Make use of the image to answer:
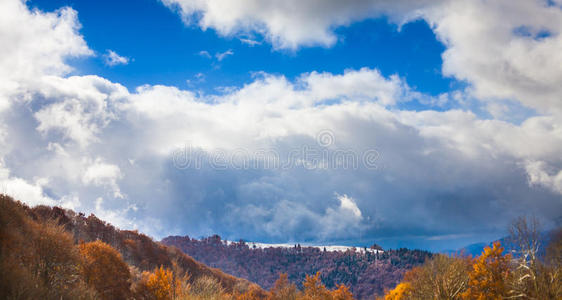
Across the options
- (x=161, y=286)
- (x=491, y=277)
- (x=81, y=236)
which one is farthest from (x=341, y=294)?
(x=81, y=236)

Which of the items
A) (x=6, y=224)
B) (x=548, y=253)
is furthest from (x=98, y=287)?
(x=548, y=253)

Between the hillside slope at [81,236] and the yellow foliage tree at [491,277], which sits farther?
the yellow foliage tree at [491,277]

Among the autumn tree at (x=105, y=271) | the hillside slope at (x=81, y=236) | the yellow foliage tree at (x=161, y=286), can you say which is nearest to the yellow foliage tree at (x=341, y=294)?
the hillside slope at (x=81, y=236)

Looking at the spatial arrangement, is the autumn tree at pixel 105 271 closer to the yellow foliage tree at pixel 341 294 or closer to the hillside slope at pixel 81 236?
the hillside slope at pixel 81 236

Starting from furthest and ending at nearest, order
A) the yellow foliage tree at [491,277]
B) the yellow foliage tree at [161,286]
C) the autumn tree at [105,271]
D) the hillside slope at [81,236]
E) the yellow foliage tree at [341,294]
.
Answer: the yellow foliage tree at [341,294] < the yellow foliage tree at [491,277] < the autumn tree at [105,271] < the yellow foliage tree at [161,286] < the hillside slope at [81,236]

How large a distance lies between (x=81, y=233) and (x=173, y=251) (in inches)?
1052

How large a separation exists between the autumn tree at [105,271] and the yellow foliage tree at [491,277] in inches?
1192

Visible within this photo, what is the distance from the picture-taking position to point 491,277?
42688 millimetres

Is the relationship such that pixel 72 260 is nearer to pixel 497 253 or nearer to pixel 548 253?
pixel 497 253

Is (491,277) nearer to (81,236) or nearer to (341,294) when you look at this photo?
(341,294)

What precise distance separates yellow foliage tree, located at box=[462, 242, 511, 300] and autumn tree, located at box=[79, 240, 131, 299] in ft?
99.4

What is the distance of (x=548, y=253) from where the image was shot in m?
46.8

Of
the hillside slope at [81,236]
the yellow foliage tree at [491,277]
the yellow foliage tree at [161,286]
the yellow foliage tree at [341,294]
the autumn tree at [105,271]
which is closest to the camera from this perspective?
the hillside slope at [81,236]

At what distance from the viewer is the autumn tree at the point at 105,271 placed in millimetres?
26688
